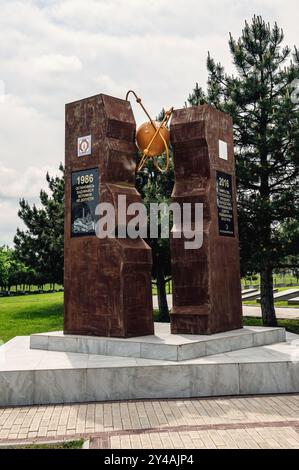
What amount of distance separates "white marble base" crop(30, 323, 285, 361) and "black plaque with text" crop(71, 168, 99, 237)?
6.60 feet

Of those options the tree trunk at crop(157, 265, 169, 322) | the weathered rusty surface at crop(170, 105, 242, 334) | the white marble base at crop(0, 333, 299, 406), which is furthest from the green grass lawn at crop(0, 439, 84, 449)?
the tree trunk at crop(157, 265, 169, 322)

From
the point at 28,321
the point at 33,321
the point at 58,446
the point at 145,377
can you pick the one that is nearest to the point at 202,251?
the point at 145,377

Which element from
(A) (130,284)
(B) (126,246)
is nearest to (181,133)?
(B) (126,246)

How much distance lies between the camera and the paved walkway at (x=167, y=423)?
4.80 meters

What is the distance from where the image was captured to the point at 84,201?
29.4 ft

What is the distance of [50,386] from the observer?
6617 millimetres

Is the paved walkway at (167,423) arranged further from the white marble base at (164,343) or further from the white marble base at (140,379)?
the white marble base at (164,343)

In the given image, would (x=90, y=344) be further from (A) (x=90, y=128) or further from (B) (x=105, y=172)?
(A) (x=90, y=128)

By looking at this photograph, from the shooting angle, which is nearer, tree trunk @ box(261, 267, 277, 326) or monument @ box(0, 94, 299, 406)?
monument @ box(0, 94, 299, 406)

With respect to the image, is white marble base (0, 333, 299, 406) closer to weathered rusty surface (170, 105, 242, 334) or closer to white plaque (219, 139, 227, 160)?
weathered rusty surface (170, 105, 242, 334)

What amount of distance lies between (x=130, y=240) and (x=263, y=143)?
28.0 feet

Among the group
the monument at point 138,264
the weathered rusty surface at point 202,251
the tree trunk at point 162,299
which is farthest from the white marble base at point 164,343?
the tree trunk at point 162,299

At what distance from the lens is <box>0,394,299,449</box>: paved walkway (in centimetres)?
480

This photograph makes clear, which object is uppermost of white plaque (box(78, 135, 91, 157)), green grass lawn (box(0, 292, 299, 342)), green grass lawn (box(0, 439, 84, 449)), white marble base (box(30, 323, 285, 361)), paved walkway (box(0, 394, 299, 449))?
white plaque (box(78, 135, 91, 157))
